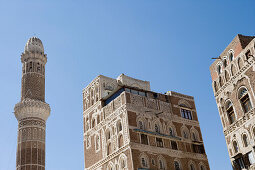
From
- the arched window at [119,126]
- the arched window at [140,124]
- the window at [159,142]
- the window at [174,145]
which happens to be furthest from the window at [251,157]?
the arched window at [119,126]

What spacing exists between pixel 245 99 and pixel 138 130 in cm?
1678

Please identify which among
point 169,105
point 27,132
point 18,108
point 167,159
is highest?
point 18,108

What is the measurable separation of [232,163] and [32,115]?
49.1 m

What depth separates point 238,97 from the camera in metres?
25.9

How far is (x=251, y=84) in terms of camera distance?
24.7 m

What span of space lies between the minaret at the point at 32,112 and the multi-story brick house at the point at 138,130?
21.0m

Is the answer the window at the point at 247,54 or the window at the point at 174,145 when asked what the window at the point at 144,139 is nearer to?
the window at the point at 174,145

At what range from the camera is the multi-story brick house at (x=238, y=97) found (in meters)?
24.4

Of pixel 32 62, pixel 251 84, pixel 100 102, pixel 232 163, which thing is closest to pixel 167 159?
pixel 100 102

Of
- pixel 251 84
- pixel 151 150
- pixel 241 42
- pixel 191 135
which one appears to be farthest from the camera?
pixel 191 135

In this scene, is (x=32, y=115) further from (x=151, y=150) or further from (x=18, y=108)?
(x=151, y=150)

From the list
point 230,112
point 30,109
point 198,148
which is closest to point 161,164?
point 198,148

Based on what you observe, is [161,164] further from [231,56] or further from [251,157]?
[251,157]

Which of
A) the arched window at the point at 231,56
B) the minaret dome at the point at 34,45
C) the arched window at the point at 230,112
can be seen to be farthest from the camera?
the minaret dome at the point at 34,45
